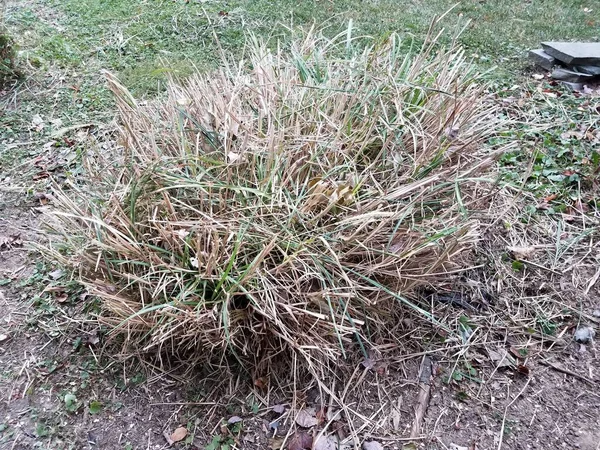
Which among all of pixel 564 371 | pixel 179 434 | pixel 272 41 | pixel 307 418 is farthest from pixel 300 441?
pixel 272 41

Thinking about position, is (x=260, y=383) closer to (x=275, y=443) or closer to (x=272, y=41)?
(x=275, y=443)

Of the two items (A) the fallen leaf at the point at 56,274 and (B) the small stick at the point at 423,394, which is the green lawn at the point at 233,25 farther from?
(B) the small stick at the point at 423,394

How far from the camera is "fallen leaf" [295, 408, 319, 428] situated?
6.00ft

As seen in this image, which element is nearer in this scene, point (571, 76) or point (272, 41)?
point (571, 76)

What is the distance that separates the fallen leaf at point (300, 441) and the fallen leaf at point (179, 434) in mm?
384

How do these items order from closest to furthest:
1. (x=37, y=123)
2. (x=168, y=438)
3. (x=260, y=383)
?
(x=168, y=438), (x=260, y=383), (x=37, y=123)

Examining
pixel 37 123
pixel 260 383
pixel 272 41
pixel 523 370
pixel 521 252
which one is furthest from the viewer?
pixel 272 41

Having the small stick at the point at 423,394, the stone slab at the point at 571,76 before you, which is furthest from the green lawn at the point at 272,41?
the small stick at the point at 423,394

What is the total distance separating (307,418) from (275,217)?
76 centimetres

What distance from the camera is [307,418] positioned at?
184 cm

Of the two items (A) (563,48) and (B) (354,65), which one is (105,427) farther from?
(A) (563,48)

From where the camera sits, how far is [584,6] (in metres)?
5.13

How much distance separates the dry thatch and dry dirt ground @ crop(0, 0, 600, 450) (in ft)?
0.49

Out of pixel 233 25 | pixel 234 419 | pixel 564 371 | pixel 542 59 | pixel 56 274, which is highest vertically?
pixel 233 25
